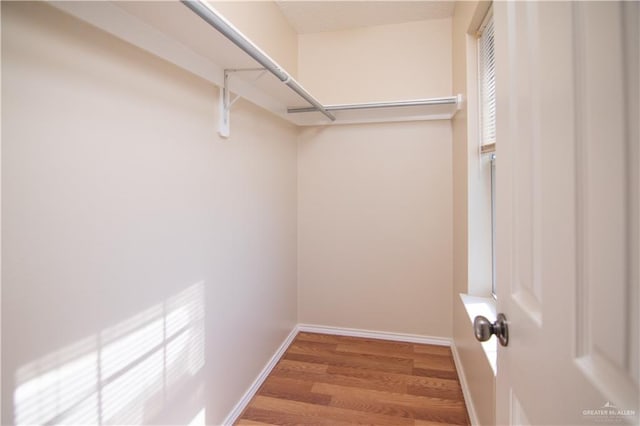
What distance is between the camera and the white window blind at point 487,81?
1616 millimetres

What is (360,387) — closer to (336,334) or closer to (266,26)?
(336,334)

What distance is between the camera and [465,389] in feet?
6.15

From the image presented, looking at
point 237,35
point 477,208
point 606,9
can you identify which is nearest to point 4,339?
point 237,35

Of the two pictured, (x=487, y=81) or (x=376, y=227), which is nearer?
(x=487, y=81)

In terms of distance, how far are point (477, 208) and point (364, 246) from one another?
107cm

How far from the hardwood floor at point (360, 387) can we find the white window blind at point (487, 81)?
160cm

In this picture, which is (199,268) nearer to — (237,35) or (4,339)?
(4,339)

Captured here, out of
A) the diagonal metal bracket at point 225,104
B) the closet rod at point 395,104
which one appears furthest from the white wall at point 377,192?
the diagonal metal bracket at point 225,104

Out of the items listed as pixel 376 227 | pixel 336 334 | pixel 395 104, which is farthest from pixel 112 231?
pixel 336 334

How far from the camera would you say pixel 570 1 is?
1.53 ft

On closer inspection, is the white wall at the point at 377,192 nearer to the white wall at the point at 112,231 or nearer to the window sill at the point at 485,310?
the window sill at the point at 485,310

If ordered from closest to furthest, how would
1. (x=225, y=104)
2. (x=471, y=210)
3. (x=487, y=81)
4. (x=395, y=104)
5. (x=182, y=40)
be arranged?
(x=182, y=40) → (x=225, y=104) → (x=487, y=81) → (x=471, y=210) → (x=395, y=104)

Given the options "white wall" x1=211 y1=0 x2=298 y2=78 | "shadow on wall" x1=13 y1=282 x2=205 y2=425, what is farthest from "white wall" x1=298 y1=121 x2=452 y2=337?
"shadow on wall" x1=13 y1=282 x2=205 y2=425

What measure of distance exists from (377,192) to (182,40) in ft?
6.03
